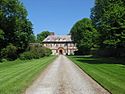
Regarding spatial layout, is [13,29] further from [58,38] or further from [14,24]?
[58,38]

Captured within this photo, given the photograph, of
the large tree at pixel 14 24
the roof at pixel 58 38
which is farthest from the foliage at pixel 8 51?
the roof at pixel 58 38

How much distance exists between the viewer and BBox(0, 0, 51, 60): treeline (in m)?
67.1

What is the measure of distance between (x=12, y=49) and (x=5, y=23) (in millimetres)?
6413

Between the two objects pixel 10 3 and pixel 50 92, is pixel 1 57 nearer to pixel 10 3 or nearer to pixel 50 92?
pixel 10 3

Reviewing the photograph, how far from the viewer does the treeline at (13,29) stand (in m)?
67.1

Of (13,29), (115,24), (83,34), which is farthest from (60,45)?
(115,24)

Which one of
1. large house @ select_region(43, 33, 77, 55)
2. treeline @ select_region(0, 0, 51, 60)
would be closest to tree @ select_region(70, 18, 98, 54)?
treeline @ select_region(0, 0, 51, 60)

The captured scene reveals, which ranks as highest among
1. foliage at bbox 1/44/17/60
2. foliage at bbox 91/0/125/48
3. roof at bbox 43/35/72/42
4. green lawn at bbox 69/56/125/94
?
roof at bbox 43/35/72/42

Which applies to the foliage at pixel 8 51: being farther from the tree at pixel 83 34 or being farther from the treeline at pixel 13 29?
the tree at pixel 83 34

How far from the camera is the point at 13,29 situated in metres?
70.7

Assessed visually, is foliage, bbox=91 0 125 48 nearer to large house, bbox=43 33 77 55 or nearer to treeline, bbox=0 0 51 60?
treeline, bbox=0 0 51 60

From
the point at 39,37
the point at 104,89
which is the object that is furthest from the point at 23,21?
the point at 39,37

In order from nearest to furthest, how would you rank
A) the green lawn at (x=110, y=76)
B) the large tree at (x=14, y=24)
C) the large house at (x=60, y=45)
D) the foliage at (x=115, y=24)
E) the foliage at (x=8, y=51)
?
the green lawn at (x=110, y=76), the foliage at (x=115, y=24), the foliage at (x=8, y=51), the large tree at (x=14, y=24), the large house at (x=60, y=45)

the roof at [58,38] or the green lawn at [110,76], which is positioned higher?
the roof at [58,38]
